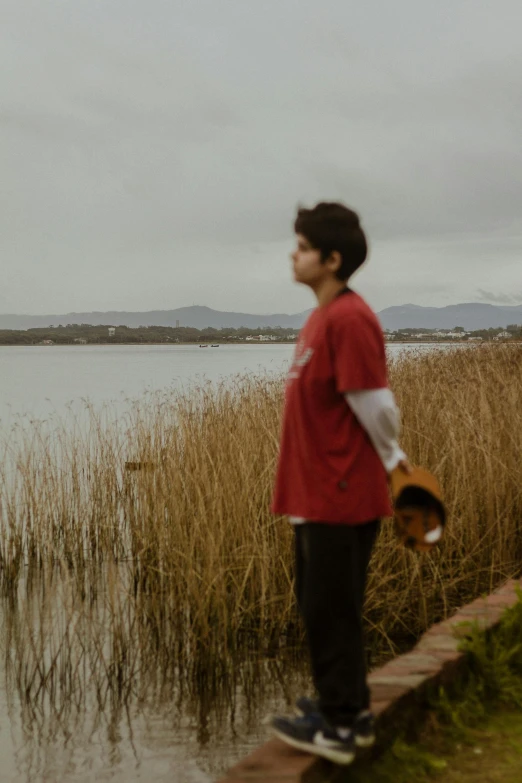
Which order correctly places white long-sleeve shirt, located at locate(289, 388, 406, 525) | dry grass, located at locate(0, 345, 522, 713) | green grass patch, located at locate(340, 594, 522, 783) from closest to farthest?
white long-sleeve shirt, located at locate(289, 388, 406, 525) → green grass patch, located at locate(340, 594, 522, 783) → dry grass, located at locate(0, 345, 522, 713)

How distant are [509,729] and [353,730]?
0.72m

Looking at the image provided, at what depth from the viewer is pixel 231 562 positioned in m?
4.60

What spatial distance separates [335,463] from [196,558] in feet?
8.66

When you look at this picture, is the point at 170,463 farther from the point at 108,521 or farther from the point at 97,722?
the point at 97,722

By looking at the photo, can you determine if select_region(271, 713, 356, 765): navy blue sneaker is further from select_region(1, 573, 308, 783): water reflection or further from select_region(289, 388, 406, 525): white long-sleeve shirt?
select_region(1, 573, 308, 783): water reflection

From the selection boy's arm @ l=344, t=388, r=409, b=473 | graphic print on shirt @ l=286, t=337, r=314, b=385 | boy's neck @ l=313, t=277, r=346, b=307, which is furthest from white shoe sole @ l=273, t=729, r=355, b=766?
boy's neck @ l=313, t=277, r=346, b=307

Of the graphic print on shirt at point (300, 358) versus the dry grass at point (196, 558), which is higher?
the graphic print on shirt at point (300, 358)

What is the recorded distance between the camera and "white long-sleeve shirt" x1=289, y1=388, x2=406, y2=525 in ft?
7.16

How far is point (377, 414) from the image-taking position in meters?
2.18

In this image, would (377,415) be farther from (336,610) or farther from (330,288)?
(336,610)

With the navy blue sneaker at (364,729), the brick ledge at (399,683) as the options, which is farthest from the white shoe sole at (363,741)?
the brick ledge at (399,683)

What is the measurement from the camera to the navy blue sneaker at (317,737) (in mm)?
2266

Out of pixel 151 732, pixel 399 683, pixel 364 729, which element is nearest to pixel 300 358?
pixel 364 729

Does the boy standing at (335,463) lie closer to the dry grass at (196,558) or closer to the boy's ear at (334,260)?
the boy's ear at (334,260)
